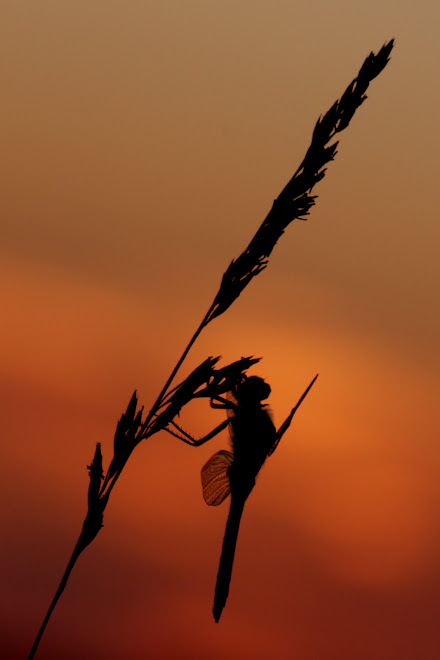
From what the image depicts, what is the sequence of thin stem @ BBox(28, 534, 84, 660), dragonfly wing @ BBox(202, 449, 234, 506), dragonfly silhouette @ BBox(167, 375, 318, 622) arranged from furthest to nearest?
1. dragonfly wing @ BBox(202, 449, 234, 506)
2. dragonfly silhouette @ BBox(167, 375, 318, 622)
3. thin stem @ BBox(28, 534, 84, 660)

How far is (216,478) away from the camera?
4.39m

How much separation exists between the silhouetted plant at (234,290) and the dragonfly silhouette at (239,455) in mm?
1534

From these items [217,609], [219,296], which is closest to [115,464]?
[219,296]

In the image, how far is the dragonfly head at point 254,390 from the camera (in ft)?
13.3

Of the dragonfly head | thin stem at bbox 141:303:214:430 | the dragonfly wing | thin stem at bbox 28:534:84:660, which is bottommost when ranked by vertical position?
thin stem at bbox 28:534:84:660

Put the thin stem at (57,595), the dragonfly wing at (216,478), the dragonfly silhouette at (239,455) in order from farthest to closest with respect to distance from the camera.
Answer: the dragonfly wing at (216,478) → the dragonfly silhouette at (239,455) → the thin stem at (57,595)

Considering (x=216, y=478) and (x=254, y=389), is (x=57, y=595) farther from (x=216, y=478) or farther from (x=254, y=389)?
(x=216, y=478)

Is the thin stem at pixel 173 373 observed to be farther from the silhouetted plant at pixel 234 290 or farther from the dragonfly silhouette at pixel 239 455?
the dragonfly silhouette at pixel 239 455

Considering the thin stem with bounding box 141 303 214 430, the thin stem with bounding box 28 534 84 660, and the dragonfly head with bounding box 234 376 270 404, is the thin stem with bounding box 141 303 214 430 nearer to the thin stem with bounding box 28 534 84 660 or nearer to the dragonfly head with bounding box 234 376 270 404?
the thin stem with bounding box 28 534 84 660

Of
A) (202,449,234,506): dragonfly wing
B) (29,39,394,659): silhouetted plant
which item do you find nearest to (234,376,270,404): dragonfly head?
(202,449,234,506): dragonfly wing

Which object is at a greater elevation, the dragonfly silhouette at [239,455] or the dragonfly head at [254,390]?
the dragonfly head at [254,390]

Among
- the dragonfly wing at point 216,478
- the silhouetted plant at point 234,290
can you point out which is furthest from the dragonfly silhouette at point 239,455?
the silhouetted plant at point 234,290

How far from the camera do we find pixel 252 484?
4.29 m

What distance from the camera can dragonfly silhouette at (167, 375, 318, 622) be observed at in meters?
4.02
